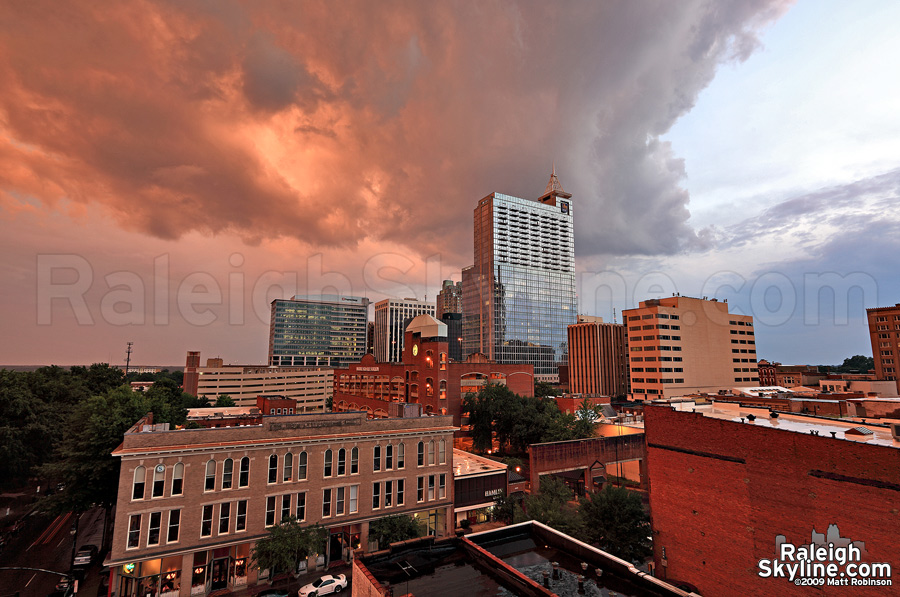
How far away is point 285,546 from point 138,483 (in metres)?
11.8

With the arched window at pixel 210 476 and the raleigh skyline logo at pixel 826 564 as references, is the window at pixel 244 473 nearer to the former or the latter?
the arched window at pixel 210 476

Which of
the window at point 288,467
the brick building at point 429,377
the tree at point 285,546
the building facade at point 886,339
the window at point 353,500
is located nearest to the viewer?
the tree at point 285,546

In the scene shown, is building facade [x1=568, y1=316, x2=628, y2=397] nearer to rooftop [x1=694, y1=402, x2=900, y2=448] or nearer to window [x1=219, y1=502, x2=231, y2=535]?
rooftop [x1=694, y1=402, x2=900, y2=448]

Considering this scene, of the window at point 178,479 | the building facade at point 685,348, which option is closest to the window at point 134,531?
the window at point 178,479

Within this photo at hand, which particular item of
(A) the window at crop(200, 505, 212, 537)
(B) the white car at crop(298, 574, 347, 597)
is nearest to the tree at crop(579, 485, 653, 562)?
(B) the white car at crop(298, 574, 347, 597)

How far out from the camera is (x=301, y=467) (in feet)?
118

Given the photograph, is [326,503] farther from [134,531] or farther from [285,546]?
[134,531]

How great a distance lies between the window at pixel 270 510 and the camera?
113ft

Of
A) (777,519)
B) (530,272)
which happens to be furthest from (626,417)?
(530,272)

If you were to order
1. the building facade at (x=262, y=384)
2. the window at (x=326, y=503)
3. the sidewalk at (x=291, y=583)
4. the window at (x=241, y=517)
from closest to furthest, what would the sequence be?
1. the sidewalk at (x=291, y=583)
2. the window at (x=241, y=517)
3. the window at (x=326, y=503)
4. the building facade at (x=262, y=384)

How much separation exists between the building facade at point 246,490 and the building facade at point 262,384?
140m

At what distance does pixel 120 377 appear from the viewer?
3440 inches

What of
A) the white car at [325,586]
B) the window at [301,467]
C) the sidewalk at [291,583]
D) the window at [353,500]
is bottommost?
the sidewalk at [291,583]

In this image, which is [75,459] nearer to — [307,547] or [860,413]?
[307,547]
